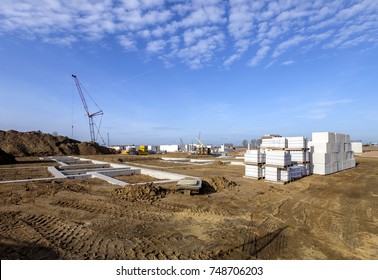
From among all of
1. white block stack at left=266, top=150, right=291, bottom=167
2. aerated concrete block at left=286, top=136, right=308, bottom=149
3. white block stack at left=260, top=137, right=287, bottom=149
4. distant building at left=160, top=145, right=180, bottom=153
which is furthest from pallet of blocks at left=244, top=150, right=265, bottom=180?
distant building at left=160, top=145, right=180, bottom=153

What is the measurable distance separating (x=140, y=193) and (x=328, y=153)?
11995mm

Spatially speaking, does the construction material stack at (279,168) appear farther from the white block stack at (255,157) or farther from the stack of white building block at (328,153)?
the stack of white building block at (328,153)

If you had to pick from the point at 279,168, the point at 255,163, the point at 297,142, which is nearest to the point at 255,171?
the point at 255,163

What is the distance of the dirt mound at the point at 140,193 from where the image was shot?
7.91 m

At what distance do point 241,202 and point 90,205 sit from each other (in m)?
4.84

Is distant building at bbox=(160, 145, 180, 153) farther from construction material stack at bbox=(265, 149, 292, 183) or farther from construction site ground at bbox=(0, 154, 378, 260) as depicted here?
construction site ground at bbox=(0, 154, 378, 260)

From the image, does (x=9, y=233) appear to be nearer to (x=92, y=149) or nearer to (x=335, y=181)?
(x=335, y=181)

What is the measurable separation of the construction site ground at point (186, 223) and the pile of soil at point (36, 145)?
39.1 m

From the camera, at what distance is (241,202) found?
7.73 m

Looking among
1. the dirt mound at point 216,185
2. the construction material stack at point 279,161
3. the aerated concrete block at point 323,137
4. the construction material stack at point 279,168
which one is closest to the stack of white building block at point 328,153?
the aerated concrete block at point 323,137

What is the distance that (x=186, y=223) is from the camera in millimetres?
5621

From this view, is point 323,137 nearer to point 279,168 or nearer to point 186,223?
point 279,168

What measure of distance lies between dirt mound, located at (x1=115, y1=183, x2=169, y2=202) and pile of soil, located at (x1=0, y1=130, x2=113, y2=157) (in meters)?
41.4
